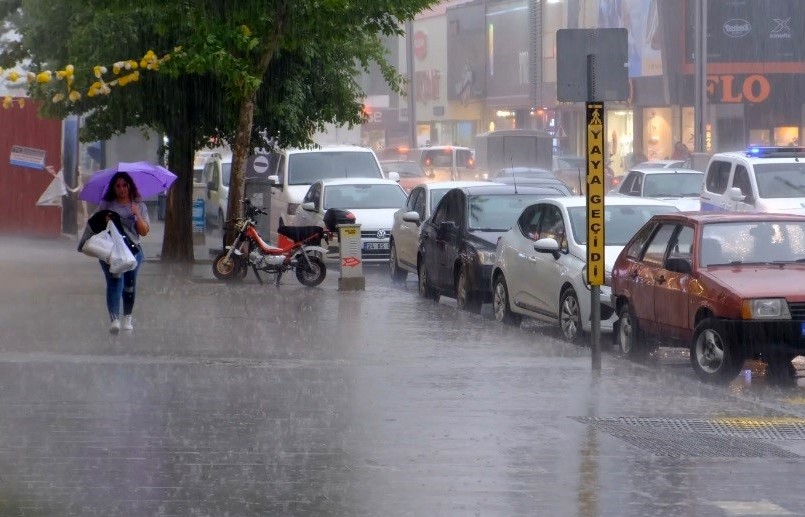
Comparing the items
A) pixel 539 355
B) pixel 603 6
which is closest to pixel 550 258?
pixel 539 355

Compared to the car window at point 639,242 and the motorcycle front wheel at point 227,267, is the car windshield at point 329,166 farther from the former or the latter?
the car window at point 639,242

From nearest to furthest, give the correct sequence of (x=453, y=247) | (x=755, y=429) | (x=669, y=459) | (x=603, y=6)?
(x=669, y=459)
(x=755, y=429)
(x=453, y=247)
(x=603, y=6)

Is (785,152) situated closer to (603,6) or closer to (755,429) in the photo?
(755,429)

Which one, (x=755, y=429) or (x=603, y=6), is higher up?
(x=603, y=6)

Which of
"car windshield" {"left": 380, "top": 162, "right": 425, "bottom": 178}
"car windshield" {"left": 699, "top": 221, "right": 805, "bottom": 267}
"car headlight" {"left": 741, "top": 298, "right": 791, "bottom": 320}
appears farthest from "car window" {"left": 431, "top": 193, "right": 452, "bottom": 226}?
"car windshield" {"left": 380, "top": 162, "right": 425, "bottom": 178}

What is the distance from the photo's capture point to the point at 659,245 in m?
14.1

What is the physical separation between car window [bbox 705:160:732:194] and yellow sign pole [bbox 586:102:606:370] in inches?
417

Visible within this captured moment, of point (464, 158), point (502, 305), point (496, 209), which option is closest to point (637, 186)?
point (496, 209)

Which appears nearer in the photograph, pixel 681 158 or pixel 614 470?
pixel 614 470

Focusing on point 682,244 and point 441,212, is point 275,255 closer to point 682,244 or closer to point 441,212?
point 441,212

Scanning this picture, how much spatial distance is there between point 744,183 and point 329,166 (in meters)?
9.77

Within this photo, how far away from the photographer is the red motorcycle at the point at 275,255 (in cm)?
2119

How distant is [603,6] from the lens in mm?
61938

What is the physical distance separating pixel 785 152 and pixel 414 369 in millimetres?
11485
